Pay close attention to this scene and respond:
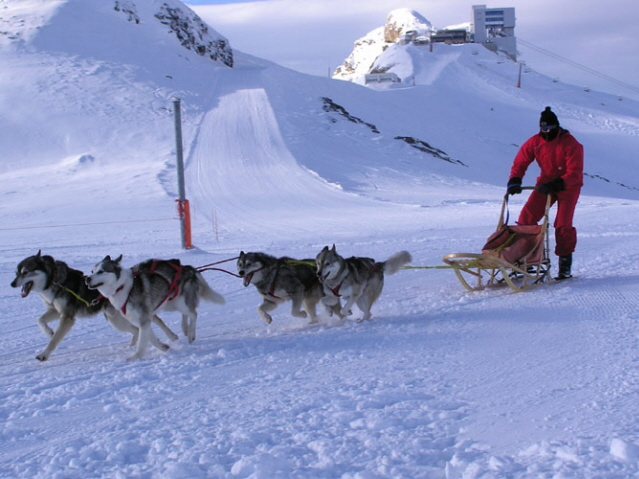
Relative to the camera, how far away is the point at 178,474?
2.82 metres

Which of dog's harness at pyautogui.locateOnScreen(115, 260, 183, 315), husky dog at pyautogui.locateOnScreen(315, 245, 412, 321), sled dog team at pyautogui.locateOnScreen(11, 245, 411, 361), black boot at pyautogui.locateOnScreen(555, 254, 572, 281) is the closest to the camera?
sled dog team at pyautogui.locateOnScreen(11, 245, 411, 361)

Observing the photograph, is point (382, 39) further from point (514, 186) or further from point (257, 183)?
point (514, 186)

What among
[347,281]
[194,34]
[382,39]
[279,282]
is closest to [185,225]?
[279,282]

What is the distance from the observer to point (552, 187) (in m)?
6.51

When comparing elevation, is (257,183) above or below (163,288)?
above

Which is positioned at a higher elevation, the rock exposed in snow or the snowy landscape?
the rock exposed in snow

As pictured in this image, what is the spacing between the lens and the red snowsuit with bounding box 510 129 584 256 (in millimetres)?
6605

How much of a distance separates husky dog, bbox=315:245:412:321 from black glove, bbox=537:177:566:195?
202 centimetres

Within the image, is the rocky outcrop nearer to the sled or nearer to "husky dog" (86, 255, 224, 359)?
the sled

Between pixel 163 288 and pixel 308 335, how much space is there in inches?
49.8

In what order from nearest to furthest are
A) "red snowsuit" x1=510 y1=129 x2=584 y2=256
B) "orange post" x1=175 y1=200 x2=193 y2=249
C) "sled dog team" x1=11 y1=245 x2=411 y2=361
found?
1. "sled dog team" x1=11 y1=245 x2=411 y2=361
2. "red snowsuit" x1=510 y1=129 x2=584 y2=256
3. "orange post" x1=175 y1=200 x2=193 y2=249

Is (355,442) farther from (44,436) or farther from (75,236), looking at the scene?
(75,236)

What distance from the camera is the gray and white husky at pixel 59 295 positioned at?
470 cm

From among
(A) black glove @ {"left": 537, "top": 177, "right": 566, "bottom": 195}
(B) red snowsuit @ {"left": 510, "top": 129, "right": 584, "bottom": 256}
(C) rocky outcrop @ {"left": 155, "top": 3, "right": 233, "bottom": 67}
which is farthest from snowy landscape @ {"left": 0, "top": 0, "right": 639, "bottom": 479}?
(C) rocky outcrop @ {"left": 155, "top": 3, "right": 233, "bottom": 67}
